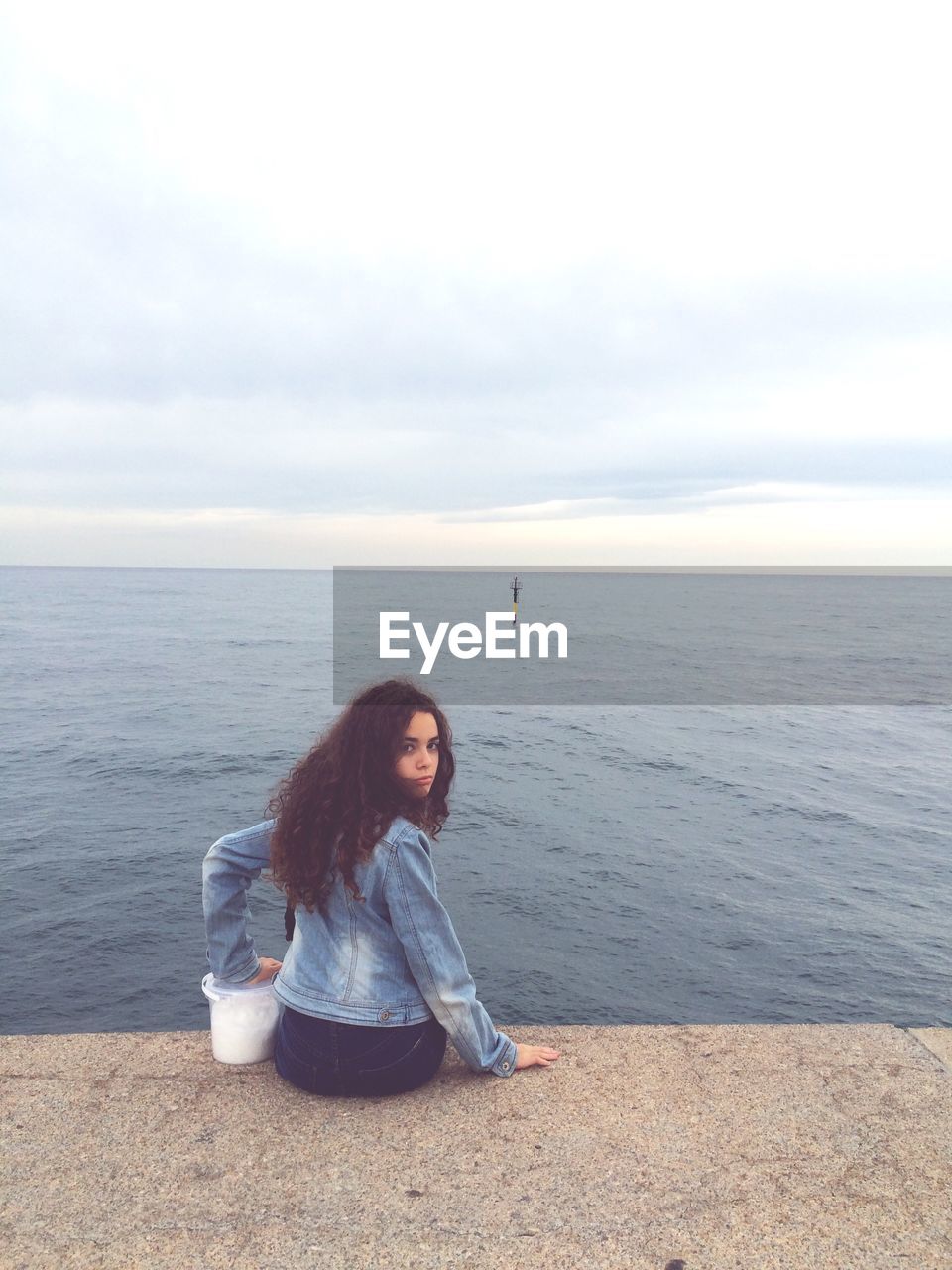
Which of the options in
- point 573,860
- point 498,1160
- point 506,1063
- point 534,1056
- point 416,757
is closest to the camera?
point 498,1160

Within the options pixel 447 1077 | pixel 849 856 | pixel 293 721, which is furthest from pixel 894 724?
pixel 447 1077

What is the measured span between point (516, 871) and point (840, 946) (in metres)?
5.66

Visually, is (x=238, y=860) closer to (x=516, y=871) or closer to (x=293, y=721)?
(x=516, y=871)

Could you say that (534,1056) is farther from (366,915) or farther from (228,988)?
(228,988)

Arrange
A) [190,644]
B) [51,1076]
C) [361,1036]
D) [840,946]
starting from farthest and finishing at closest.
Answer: [190,644]
[840,946]
[51,1076]
[361,1036]

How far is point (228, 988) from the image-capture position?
4.08m

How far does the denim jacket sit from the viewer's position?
3600 millimetres

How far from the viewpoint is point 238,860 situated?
3.97 m

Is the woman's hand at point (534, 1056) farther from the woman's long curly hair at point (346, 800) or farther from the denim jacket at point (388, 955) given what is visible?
the woman's long curly hair at point (346, 800)

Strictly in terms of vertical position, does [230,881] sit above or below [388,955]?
above

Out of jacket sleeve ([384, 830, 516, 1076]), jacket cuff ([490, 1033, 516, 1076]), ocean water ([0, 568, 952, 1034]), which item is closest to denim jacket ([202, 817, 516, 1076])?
jacket sleeve ([384, 830, 516, 1076])

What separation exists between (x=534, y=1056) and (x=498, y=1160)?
0.69 metres

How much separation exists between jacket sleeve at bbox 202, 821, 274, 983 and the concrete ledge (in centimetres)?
57

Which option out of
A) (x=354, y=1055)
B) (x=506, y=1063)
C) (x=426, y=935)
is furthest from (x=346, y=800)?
(x=506, y=1063)
